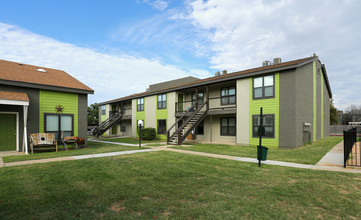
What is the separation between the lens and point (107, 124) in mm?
30203

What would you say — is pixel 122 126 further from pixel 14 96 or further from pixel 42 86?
pixel 14 96

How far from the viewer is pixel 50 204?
4062 mm

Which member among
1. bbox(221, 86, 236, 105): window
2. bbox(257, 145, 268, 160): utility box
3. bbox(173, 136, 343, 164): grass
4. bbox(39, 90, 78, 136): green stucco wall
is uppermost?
bbox(221, 86, 236, 105): window

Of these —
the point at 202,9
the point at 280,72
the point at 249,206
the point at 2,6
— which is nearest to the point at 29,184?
the point at 249,206

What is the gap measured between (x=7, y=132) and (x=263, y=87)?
16.5 metres

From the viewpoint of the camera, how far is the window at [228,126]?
1817 centimetres

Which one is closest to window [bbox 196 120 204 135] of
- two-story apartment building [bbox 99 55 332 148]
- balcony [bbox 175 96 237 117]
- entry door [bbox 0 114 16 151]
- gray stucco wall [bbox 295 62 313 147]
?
two-story apartment building [bbox 99 55 332 148]

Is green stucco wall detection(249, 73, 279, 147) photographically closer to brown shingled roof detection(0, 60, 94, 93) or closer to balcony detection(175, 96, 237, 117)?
balcony detection(175, 96, 237, 117)

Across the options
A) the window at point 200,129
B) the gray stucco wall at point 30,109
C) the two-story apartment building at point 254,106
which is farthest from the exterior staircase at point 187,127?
the gray stucco wall at point 30,109

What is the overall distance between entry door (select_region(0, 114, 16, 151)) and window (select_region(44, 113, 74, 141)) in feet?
5.26

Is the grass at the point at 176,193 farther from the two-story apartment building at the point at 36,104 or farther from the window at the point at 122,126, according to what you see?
the window at the point at 122,126

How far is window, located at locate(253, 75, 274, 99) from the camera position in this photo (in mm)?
14180

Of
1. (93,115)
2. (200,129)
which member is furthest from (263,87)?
(93,115)

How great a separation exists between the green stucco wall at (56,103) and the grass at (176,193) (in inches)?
259
